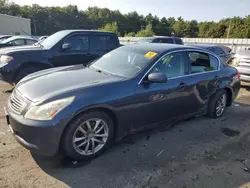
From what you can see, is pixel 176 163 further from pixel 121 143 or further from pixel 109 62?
pixel 109 62

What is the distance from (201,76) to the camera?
4.53 metres

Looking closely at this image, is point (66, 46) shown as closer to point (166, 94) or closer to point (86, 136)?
point (166, 94)

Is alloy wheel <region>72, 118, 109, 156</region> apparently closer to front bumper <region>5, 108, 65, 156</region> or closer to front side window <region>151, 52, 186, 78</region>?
front bumper <region>5, 108, 65, 156</region>

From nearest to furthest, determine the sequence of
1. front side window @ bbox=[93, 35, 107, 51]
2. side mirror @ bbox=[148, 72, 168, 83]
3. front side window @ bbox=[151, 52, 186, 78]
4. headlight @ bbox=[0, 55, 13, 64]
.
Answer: side mirror @ bbox=[148, 72, 168, 83] → front side window @ bbox=[151, 52, 186, 78] → headlight @ bbox=[0, 55, 13, 64] → front side window @ bbox=[93, 35, 107, 51]

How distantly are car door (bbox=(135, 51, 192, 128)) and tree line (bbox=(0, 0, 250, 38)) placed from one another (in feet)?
134

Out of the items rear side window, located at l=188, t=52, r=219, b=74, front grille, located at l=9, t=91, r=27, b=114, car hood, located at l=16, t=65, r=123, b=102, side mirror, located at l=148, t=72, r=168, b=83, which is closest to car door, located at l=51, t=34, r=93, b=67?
car hood, located at l=16, t=65, r=123, b=102

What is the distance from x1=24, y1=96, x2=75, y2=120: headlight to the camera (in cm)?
283

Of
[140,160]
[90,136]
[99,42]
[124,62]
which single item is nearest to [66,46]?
[99,42]

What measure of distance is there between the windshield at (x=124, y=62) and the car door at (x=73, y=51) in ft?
8.71

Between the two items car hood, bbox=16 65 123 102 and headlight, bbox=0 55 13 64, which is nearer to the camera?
car hood, bbox=16 65 123 102

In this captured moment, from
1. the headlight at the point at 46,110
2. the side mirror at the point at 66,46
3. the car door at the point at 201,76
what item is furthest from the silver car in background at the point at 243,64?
the headlight at the point at 46,110

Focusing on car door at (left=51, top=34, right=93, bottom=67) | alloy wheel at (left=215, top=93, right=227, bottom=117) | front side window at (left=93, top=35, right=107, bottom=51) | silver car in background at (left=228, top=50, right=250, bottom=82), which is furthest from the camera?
silver car in background at (left=228, top=50, right=250, bottom=82)

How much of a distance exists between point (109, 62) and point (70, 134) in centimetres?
168

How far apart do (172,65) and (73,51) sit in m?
3.81
